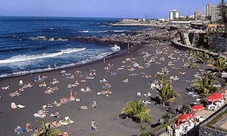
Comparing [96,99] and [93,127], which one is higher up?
[96,99]

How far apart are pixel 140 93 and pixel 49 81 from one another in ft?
34.1

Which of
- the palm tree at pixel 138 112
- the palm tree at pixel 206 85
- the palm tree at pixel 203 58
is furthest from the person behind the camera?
the palm tree at pixel 203 58

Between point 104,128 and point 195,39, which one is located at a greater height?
point 195,39

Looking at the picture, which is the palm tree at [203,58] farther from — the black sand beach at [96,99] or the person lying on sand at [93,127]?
the person lying on sand at [93,127]

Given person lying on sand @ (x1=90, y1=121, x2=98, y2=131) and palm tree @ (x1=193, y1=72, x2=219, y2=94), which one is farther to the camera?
palm tree @ (x1=193, y1=72, x2=219, y2=94)

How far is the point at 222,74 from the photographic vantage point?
28.8 metres

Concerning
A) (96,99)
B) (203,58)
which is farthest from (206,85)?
(203,58)

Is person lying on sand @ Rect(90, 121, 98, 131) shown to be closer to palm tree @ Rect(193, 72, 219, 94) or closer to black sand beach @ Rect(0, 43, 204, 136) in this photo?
black sand beach @ Rect(0, 43, 204, 136)

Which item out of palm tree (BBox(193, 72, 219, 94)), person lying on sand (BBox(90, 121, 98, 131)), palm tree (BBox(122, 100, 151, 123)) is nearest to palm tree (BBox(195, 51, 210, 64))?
palm tree (BBox(193, 72, 219, 94))

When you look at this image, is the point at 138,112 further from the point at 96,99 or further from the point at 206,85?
the point at 206,85

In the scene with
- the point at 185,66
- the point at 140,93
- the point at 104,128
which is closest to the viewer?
the point at 104,128

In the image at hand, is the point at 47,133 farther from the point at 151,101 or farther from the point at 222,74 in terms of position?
the point at 222,74

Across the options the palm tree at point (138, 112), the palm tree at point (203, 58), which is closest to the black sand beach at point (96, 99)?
the palm tree at point (138, 112)

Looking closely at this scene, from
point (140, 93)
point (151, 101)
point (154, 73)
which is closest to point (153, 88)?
point (140, 93)
